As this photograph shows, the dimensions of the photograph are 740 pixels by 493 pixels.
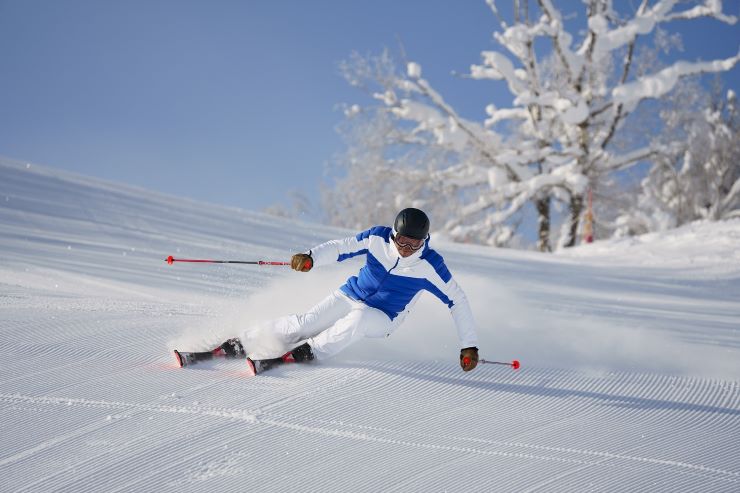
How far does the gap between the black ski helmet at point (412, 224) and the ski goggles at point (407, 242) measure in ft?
0.08

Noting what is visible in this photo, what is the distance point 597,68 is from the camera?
1930 centimetres

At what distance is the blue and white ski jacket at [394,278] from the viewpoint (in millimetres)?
4039

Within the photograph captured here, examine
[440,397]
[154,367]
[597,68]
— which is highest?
[597,68]

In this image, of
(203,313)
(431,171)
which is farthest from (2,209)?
(431,171)

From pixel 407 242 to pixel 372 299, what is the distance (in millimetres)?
511

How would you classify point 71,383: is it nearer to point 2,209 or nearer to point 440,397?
point 440,397

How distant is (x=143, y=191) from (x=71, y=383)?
39.7ft

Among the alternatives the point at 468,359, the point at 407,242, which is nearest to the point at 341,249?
the point at 407,242

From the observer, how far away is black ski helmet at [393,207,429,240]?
3.86 m

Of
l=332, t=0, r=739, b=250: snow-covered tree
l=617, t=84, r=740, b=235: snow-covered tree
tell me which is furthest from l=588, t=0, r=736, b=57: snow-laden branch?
l=617, t=84, r=740, b=235: snow-covered tree

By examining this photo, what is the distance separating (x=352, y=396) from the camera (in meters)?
3.57

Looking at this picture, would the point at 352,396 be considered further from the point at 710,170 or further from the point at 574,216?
the point at 710,170

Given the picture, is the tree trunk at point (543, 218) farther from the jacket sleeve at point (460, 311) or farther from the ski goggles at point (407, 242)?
the ski goggles at point (407, 242)

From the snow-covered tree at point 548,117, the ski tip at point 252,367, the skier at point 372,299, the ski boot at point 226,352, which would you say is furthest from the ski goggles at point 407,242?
the snow-covered tree at point 548,117
